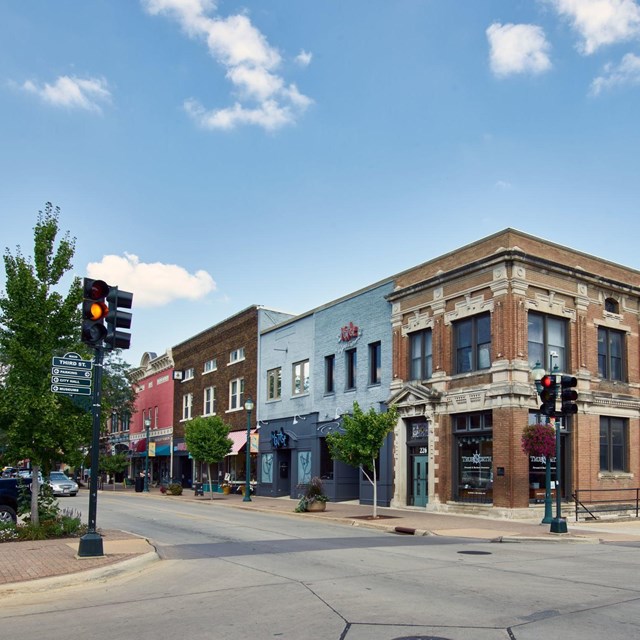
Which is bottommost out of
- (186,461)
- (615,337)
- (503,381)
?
(186,461)

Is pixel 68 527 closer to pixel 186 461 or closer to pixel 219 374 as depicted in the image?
pixel 219 374

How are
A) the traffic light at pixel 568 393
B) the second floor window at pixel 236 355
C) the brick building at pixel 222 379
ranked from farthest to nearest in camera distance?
the second floor window at pixel 236 355 < the brick building at pixel 222 379 < the traffic light at pixel 568 393

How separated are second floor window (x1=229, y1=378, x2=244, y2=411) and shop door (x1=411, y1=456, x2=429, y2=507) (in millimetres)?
17309

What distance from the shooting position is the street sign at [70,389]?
13.9 m

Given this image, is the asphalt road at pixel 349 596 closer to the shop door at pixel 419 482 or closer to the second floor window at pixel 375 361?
the shop door at pixel 419 482

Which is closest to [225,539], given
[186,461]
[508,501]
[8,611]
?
[8,611]

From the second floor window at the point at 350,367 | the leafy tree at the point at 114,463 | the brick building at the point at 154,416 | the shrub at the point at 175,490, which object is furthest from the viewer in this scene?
the brick building at the point at 154,416

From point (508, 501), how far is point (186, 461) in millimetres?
32539

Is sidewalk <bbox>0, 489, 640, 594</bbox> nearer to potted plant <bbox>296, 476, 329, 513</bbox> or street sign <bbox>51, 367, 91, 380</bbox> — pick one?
potted plant <bbox>296, 476, 329, 513</bbox>

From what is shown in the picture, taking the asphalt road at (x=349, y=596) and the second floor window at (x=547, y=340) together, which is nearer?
the asphalt road at (x=349, y=596)

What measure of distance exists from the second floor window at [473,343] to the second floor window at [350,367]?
7014 mm

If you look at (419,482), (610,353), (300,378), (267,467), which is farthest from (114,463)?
(610,353)

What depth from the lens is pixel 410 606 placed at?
934 cm

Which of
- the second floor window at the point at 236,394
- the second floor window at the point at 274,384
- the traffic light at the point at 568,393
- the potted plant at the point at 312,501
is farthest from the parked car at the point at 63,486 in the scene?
the traffic light at the point at 568,393
